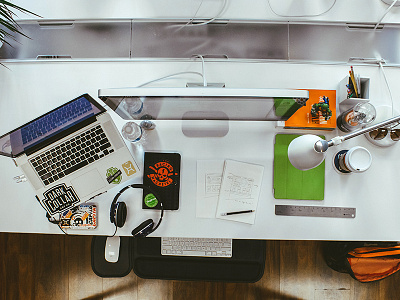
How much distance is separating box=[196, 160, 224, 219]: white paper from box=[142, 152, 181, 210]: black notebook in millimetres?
86

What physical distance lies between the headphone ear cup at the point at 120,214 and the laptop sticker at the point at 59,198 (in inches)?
5.8

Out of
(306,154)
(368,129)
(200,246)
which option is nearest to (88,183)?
(200,246)

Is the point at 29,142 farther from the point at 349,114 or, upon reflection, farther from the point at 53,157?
the point at 349,114

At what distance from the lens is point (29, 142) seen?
40.3 inches

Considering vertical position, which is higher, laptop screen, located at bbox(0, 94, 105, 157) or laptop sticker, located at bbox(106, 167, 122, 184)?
laptop screen, located at bbox(0, 94, 105, 157)

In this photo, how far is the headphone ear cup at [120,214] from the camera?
41.5 inches

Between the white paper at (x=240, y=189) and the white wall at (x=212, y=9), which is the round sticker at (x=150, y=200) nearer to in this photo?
the white paper at (x=240, y=189)

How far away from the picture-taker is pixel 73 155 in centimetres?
104

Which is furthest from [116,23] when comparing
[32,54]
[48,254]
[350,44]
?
[48,254]

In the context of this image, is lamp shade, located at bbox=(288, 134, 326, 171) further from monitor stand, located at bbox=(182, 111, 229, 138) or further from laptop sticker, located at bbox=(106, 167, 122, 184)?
laptop sticker, located at bbox=(106, 167, 122, 184)

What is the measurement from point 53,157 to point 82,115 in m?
0.19

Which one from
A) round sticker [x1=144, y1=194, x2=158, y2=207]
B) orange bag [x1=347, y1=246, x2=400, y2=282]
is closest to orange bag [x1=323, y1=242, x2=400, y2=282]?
orange bag [x1=347, y1=246, x2=400, y2=282]

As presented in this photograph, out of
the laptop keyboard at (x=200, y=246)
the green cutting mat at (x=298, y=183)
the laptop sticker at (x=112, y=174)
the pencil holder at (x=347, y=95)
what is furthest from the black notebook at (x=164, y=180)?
the pencil holder at (x=347, y=95)

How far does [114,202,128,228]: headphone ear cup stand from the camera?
1.05 metres
